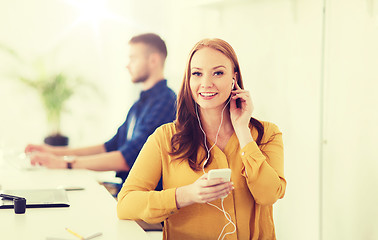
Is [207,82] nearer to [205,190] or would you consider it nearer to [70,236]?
[205,190]

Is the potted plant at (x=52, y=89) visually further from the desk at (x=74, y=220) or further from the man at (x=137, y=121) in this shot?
the desk at (x=74, y=220)

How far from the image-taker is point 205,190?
138cm

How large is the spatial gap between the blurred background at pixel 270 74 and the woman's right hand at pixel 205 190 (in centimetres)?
96

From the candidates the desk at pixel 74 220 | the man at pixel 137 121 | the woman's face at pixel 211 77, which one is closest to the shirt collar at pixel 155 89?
the man at pixel 137 121

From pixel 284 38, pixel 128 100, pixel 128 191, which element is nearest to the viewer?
pixel 128 191

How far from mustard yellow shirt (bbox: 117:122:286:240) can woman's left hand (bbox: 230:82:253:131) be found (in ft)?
0.25

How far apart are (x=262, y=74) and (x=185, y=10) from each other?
1.31 meters

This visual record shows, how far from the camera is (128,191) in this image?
1535 mm

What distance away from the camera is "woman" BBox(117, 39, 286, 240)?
4.92 ft

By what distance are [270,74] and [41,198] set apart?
1.65 m

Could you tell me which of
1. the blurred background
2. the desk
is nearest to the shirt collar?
the blurred background

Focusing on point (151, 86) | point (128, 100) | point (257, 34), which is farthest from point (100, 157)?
point (128, 100)

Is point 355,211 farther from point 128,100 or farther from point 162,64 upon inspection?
point 128,100

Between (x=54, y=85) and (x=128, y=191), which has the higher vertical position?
(x=54, y=85)
